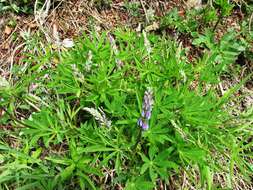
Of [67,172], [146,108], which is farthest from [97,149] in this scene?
[146,108]

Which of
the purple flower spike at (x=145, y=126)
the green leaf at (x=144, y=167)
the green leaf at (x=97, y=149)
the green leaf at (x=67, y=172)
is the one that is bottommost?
the green leaf at (x=67, y=172)

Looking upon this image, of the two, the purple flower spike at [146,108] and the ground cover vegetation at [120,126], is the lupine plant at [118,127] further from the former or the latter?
the purple flower spike at [146,108]

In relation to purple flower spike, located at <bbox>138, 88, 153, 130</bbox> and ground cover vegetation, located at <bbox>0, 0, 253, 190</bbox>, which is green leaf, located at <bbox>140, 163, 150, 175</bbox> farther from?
purple flower spike, located at <bbox>138, 88, 153, 130</bbox>

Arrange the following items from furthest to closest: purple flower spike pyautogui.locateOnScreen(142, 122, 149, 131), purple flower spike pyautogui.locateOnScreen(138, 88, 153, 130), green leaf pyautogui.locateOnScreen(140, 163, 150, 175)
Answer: green leaf pyautogui.locateOnScreen(140, 163, 150, 175), purple flower spike pyautogui.locateOnScreen(142, 122, 149, 131), purple flower spike pyautogui.locateOnScreen(138, 88, 153, 130)

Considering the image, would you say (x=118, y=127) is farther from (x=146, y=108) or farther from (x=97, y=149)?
(x=146, y=108)

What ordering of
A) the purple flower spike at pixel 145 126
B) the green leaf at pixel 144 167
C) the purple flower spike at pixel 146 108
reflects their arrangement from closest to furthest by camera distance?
the purple flower spike at pixel 146 108
the purple flower spike at pixel 145 126
the green leaf at pixel 144 167

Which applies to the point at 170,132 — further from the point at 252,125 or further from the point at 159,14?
the point at 159,14

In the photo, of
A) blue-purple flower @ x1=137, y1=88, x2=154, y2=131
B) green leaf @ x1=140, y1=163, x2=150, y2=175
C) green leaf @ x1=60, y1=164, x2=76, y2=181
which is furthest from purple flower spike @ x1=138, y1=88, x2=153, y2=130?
green leaf @ x1=60, y1=164, x2=76, y2=181

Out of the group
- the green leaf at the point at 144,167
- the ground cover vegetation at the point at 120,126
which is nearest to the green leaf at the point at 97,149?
the ground cover vegetation at the point at 120,126
